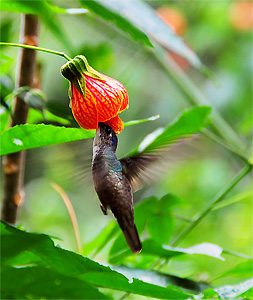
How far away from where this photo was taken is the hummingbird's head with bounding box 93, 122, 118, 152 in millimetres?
738

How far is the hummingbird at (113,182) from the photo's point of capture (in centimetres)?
75

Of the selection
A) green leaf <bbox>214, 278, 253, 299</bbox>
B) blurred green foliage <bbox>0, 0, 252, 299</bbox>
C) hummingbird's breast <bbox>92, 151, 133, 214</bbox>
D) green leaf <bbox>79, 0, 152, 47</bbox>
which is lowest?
green leaf <bbox>214, 278, 253, 299</bbox>

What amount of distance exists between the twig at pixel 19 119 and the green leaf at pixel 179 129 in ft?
0.69

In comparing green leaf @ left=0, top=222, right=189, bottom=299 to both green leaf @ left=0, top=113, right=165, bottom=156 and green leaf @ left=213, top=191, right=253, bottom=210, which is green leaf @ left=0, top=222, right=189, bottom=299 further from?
green leaf @ left=213, top=191, right=253, bottom=210

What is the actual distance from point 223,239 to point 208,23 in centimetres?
116

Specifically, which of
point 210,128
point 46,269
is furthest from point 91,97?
point 210,128

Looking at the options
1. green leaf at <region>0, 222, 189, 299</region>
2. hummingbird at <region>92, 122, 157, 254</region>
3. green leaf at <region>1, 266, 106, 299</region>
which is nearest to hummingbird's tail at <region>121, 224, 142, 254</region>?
hummingbird at <region>92, 122, 157, 254</region>

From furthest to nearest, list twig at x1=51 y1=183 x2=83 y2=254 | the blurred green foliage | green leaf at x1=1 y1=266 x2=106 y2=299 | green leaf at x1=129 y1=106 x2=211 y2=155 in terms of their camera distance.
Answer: the blurred green foliage → twig at x1=51 y1=183 x2=83 y2=254 → green leaf at x1=129 y1=106 x2=211 y2=155 → green leaf at x1=1 y1=266 x2=106 y2=299

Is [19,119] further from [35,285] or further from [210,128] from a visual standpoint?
[210,128]

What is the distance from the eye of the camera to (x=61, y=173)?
80cm

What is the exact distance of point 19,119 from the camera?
841 millimetres

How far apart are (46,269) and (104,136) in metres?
0.25

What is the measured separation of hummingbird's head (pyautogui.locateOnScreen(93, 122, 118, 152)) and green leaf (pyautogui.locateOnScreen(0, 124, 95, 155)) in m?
0.05

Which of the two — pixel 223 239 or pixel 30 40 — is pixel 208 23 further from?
pixel 30 40
